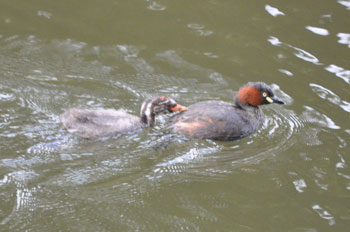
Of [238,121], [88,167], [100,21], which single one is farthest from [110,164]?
[100,21]

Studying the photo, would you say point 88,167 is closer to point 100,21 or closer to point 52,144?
point 52,144

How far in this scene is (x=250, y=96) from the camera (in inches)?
261

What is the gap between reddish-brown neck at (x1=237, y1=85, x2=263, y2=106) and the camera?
6.61 m

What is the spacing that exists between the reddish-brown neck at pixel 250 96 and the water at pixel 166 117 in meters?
0.33

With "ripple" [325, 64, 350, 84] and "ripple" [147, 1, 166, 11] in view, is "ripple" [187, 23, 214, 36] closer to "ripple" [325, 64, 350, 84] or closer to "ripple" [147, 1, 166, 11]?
"ripple" [147, 1, 166, 11]

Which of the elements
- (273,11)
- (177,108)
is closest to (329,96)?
(177,108)

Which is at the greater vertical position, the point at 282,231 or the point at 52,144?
the point at 282,231

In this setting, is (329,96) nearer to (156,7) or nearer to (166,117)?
(166,117)

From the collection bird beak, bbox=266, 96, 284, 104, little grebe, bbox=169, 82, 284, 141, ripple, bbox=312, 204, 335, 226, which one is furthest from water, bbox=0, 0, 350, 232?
bird beak, bbox=266, 96, 284, 104

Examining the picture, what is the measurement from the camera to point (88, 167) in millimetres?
5477

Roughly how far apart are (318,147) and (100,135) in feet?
7.86

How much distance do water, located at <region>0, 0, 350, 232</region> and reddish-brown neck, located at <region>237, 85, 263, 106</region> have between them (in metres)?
0.33

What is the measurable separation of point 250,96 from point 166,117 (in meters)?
1.05

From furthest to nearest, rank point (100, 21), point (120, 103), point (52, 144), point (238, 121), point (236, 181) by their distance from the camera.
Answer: point (100, 21)
point (120, 103)
point (238, 121)
point (52, 144)
point (236, 181)
